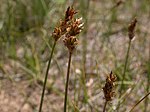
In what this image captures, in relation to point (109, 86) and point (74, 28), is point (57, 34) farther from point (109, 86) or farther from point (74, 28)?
point (109, 86)

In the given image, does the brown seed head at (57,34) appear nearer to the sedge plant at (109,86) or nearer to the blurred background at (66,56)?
the sedge plant at (109,86)

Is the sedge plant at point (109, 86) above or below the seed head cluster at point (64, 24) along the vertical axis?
below

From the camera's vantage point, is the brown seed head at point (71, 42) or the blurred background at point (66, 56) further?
the blurred background at point (66, 56)

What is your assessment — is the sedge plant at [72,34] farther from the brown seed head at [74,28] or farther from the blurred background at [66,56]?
the blurred background at [66,56]

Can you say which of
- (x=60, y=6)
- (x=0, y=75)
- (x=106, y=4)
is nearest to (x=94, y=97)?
(x=0, y=75)

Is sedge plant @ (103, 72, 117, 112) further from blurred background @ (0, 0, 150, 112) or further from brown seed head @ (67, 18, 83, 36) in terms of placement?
blurred background @ (0, 0, 150, 112)

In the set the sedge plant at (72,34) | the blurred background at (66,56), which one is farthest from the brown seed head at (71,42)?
the blurred background at (66,56)

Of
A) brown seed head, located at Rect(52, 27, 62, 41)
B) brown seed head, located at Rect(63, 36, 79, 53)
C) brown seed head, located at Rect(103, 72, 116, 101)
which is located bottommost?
brown seed head, located at Rect(103, 72, 116, 101)

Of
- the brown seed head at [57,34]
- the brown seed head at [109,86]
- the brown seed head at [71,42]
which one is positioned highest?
the brown seed head at [57,34]

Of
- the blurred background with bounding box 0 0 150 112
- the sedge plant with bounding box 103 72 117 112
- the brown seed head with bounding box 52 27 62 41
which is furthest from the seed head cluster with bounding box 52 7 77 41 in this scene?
the blurred background with bounding box 0 0 150 112
